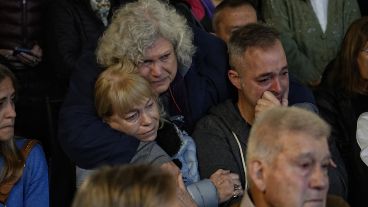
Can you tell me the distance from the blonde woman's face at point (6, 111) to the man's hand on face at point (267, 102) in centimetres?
104

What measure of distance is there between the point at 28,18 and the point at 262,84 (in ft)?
5.20

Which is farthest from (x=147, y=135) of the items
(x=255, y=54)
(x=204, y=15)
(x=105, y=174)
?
(x=204, y=15)

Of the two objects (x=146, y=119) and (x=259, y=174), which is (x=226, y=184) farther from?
(x=259, y=174)

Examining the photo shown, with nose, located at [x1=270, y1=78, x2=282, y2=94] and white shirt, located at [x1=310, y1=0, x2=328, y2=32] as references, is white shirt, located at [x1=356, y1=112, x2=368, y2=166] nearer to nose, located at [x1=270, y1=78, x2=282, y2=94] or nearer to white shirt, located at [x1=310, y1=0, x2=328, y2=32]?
nose, located at [x1=270, y1=78, x2=282, y2=94]

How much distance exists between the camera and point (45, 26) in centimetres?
402

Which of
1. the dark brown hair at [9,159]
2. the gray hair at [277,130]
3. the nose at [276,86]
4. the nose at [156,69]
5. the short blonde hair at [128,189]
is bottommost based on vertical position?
the dark brown hair at [9,159]

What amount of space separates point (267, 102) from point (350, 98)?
0.74 meters

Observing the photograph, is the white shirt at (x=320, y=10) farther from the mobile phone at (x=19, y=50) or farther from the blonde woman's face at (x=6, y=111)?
the blonde woman's face at (x=6, y=111)

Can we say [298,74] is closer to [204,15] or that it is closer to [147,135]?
[204,15]

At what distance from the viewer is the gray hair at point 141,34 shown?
2.97 m

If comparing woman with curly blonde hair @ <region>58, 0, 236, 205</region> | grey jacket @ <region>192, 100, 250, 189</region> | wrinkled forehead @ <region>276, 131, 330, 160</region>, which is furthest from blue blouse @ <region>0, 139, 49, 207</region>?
wrinkled forehead @ <region>276, 131, 330, 160</region>

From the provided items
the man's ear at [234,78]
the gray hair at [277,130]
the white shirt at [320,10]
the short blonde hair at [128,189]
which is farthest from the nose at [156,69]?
the white shirt at [320,10]

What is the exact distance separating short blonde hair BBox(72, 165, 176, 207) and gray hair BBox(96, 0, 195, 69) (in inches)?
45.2

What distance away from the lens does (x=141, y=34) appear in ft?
9.77
